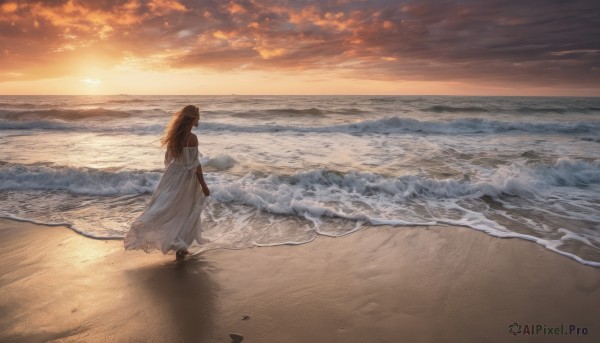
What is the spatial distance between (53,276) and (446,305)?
4480 mm

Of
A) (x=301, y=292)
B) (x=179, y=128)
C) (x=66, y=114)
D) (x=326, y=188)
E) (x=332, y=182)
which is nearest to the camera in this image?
(x=301, y=292)

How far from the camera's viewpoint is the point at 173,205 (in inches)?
163

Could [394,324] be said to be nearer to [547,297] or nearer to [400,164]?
[547,297]

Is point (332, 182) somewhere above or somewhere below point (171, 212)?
below

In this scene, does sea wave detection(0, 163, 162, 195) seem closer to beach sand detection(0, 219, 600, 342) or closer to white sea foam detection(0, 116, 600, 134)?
beach sand detection(0, 219, 600, 342)

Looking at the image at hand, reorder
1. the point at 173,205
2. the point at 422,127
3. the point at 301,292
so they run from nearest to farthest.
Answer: the point at 301,292, the point at 173,205, the point at 422,127

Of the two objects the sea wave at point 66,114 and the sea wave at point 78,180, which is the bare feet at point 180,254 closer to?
the sea wave at point 78,180

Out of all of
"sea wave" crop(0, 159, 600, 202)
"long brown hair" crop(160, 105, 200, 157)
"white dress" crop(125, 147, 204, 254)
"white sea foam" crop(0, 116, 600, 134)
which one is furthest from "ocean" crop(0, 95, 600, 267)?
"white sea foam" crop(0, 116, 600, 134)

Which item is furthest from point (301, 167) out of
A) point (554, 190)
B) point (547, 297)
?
point (547, 297)

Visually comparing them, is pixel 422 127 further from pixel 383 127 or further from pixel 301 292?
pixel 301 292

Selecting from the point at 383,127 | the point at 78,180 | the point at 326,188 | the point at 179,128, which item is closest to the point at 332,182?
the point at 326,188

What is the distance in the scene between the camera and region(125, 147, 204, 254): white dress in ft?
13.4

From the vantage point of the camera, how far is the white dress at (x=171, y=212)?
407 cm

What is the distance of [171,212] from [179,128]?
3.61 ft
